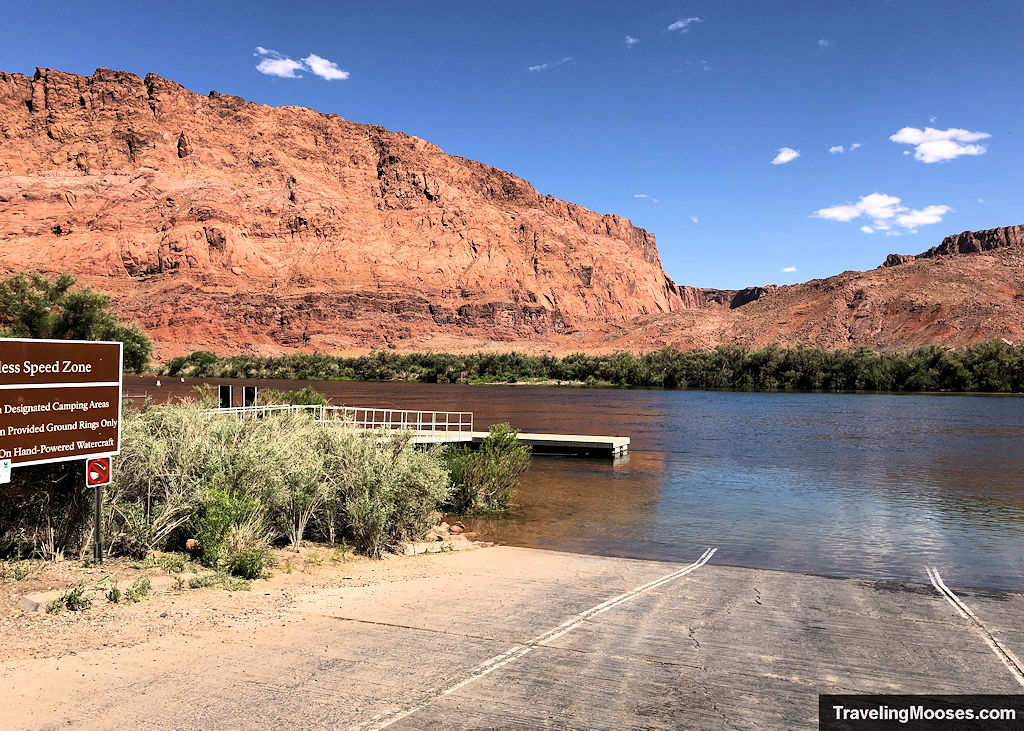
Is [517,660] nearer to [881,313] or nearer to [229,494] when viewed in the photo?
[229,494]

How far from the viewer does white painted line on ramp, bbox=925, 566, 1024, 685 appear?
548 cm

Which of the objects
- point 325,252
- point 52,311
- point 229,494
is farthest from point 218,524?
point 325,252

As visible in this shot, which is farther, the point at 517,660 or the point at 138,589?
the point at 138,589

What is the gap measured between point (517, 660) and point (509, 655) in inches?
5.1

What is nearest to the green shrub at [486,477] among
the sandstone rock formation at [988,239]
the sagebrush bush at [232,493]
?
the sagebrush bush at [232,493]

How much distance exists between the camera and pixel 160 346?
108500mm

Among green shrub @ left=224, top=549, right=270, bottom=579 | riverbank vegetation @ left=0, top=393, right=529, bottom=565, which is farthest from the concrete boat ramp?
riverbank vegetation @ left=0, top=393, right=529, bottom=565

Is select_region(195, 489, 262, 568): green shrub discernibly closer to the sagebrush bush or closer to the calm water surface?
the sagebrush bush

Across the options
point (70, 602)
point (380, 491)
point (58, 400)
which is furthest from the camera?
point (380, 491)

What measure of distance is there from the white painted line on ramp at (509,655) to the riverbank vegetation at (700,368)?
76.2 metres

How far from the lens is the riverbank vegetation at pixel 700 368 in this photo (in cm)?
7323

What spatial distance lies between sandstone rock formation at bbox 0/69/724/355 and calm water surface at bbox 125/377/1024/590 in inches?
3609

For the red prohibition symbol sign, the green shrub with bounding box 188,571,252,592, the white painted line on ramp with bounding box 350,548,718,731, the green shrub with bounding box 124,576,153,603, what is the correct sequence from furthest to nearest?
the red prohibition symbol sign, the green shrub with bounding box 188,571,252,592, the green shrub with bounding box 124,576,153,603, the white painted line on ramp with bounding box 350,548,718,731

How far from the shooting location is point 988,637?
21.0 feet
